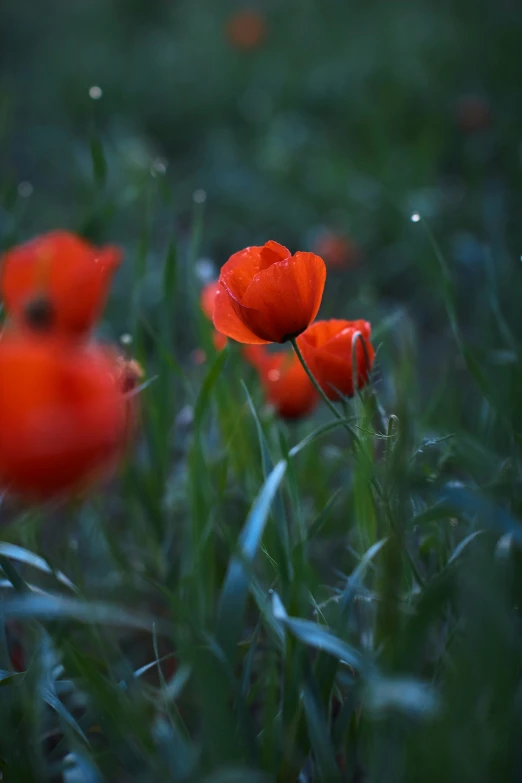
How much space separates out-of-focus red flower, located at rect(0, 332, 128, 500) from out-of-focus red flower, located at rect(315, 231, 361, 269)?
1.58 metres

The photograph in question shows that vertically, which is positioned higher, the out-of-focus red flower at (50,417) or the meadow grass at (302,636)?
the out-of-focus red flower at (50,417)

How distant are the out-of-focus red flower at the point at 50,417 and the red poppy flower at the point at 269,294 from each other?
0.31 metres

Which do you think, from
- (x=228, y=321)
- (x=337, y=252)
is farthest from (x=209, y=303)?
(x=337, y=252)

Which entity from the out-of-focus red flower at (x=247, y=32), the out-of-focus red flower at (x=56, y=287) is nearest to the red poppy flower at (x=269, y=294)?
the out-of-focus red flower at (x=56, y=287)

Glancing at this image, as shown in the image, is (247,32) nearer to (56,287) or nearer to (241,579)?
(56,287)

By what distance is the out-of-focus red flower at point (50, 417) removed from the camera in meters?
0.39

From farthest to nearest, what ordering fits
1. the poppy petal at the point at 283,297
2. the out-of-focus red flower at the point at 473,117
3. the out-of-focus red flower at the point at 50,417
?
1. the out-of-focus red flower at the point at 473,117
2. the poppy petal at the point at 283,297
3. the out-of-focus red flower at the point at 50,417

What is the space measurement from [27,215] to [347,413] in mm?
1998

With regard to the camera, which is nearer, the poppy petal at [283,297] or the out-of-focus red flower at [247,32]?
the poppy petal at [283,297]

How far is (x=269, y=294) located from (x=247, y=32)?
312cm

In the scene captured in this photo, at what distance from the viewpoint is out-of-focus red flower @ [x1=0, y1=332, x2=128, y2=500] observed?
0.39 metres

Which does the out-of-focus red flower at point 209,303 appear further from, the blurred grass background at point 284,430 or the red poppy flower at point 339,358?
the red poppy flower at point 339,358

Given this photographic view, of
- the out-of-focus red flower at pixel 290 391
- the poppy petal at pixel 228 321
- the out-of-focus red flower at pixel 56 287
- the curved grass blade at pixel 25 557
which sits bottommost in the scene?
the out-of-focus red flower at pixel 290 391

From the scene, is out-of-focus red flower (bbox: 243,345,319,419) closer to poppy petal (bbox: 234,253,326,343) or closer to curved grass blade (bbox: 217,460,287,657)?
poppy petal (bbox: 234,253,326,343)
